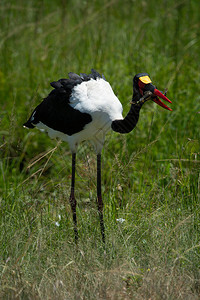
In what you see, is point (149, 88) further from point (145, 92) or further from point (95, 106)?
point (95, 106)

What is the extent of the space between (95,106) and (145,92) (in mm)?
380

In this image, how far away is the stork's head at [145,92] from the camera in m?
3.56

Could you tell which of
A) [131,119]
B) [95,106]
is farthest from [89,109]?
[131,119]

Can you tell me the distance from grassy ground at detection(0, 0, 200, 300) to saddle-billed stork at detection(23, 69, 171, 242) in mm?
157

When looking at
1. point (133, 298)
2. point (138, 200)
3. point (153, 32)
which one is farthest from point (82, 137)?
point (153, 32)

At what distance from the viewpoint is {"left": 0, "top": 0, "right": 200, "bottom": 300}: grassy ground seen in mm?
3150

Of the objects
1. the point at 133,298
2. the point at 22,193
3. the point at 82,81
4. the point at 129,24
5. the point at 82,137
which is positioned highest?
the point at 129,24

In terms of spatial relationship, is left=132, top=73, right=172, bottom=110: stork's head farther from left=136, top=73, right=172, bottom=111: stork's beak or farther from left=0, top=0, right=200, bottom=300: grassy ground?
left=0, top=0, right=200, bottom=300: grassy ground

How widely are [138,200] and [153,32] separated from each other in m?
3.35

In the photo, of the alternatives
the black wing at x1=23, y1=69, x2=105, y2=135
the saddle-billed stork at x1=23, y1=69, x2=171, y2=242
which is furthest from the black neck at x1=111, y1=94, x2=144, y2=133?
the black wing at x1=23, y1=69, x2=105, y2=135

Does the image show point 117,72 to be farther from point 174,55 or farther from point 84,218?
point 84,218

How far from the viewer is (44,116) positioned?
4.15m

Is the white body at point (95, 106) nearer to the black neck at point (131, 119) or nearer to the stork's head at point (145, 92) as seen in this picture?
the black neck at point (131, 119)

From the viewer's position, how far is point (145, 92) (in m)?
3.60
